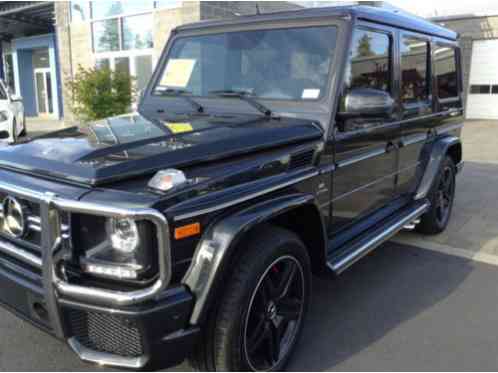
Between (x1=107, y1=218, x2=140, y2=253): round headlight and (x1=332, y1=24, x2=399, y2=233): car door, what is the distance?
5.27 ft

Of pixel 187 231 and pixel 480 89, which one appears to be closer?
pixel 187 231

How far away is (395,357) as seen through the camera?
2.92 m

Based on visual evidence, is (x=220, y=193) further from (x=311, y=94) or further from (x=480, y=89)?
(x=480, y=89)

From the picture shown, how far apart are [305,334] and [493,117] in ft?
57.4

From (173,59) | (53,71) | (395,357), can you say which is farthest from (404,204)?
(53,71)

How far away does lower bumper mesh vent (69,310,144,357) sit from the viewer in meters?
2.05

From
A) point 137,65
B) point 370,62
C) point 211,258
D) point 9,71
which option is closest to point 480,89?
point 137,65

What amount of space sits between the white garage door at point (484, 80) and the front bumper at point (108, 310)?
18613 millimetres

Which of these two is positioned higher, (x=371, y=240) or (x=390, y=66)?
(x=390, y=66)

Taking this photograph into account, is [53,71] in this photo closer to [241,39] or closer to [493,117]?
[493,117]

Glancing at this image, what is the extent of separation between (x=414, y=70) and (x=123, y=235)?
126 inches

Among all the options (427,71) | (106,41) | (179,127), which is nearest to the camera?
(179,127)

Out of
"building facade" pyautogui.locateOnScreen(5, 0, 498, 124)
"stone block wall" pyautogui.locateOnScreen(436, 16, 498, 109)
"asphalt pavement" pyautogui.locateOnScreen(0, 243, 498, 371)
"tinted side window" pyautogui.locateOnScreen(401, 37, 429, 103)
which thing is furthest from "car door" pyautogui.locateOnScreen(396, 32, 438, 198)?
"stone block wall" pyautogui.locateOnScreen(436, 16, 498, 109)

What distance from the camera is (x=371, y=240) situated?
3.55 m
